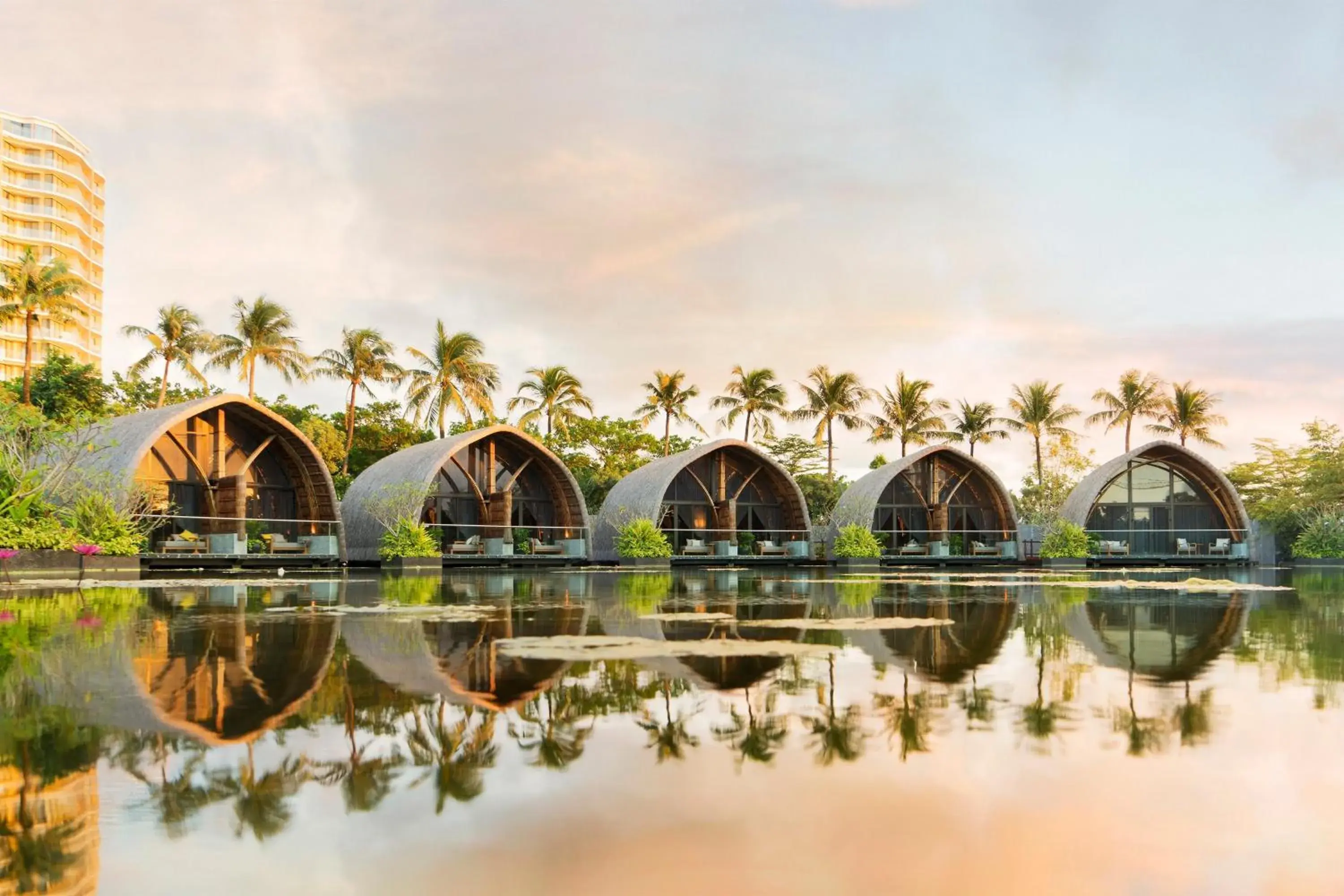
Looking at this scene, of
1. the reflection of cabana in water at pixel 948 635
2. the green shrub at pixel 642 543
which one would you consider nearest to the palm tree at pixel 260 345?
the green shrub at pixel 642 543

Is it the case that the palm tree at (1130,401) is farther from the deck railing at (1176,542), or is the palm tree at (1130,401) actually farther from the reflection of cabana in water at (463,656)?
the reflection of cabana in water at (463,656)

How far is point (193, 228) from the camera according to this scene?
88.4ft

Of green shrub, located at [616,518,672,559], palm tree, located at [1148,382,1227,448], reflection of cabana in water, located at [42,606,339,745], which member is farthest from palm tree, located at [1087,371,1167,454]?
reflection of cabana in water, located at [42,606,339,745]

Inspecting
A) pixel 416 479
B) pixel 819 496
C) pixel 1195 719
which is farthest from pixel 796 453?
pixel 1195 719

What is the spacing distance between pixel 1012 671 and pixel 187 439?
2871cm

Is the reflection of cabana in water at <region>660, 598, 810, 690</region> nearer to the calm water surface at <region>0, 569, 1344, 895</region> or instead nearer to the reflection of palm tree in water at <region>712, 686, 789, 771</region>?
the calm water surface at <region>0, 569, 1344, 895</region>

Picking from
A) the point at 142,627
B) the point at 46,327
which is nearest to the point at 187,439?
the point at 142,627

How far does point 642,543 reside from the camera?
35875mm

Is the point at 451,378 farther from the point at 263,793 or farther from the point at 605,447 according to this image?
the point at 263,793

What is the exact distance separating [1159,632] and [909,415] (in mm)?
44453

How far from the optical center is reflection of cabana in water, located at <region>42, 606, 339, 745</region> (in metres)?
5.86

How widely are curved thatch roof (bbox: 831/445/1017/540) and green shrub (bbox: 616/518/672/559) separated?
880 cm

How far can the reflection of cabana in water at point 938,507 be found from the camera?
4328cm

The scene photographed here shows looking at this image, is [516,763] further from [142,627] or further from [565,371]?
[565,371]
